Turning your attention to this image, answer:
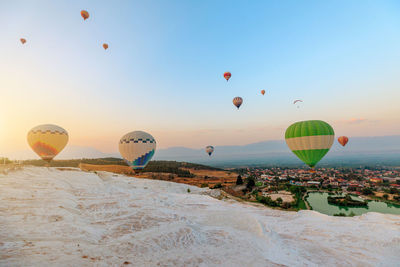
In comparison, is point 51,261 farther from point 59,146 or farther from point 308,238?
point 59,146

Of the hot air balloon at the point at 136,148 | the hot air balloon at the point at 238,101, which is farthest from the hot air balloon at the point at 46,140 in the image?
the hot air balloon at the point at 238,101

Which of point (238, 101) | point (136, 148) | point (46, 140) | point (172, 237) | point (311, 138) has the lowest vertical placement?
point (172, 237)

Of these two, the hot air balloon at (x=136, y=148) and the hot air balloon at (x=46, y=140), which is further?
the hot air balloon at (x=46, y=140)

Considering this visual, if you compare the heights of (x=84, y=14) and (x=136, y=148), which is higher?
(x=84, y=14)

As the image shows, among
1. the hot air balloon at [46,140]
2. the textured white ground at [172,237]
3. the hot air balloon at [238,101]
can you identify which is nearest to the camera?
the textured white ground at [172,237]

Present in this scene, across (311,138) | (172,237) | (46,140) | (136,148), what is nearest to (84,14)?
(46,140)

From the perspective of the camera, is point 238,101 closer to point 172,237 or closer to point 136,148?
point 136,148

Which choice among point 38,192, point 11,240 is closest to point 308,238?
point 11,240

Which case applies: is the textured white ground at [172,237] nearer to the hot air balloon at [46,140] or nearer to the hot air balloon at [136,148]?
the hot air balloon at [136,148]
